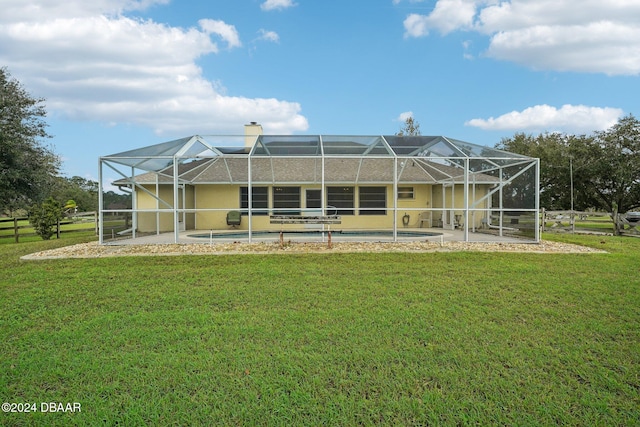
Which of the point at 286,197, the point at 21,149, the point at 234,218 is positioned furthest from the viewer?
the point at 21,149

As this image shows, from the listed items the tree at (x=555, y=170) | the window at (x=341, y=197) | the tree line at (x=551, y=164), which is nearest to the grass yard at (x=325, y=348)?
the window at (x=341, y=197)

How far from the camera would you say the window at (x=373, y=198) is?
57.0 feet

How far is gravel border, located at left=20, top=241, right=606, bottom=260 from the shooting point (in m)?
9.77

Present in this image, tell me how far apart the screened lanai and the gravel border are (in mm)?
746

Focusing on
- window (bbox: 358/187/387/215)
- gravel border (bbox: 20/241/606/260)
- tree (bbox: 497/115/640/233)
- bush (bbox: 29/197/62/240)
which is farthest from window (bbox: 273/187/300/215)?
tree (bbox: 497/115/640/233)

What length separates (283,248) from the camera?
10375 millimetres

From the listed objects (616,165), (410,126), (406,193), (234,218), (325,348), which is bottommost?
(325,348)

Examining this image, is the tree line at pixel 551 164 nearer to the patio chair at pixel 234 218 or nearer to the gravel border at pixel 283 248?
the patio chair at pixel 234 218

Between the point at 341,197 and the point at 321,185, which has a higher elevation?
the point at 321,185

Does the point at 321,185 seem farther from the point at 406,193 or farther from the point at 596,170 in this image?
the point at 596,170

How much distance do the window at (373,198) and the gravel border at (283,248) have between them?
6.25m

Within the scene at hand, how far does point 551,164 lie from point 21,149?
29.9 meters

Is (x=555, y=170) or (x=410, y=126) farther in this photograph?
(x=410, y=126)

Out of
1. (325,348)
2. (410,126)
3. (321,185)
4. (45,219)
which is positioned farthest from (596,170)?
(45,219)
